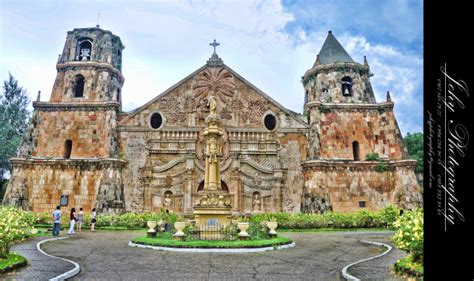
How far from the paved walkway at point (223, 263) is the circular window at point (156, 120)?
1461 cm

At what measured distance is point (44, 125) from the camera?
26406mm

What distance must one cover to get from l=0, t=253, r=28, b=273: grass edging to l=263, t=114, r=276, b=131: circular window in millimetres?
20246

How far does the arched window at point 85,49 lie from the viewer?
28703mm

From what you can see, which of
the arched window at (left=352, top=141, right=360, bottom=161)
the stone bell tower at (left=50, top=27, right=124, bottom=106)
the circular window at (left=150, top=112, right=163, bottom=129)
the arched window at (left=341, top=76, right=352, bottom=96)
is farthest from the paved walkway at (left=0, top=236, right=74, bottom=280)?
the arched window at (left=341, top=76, right=352, bottom=96)

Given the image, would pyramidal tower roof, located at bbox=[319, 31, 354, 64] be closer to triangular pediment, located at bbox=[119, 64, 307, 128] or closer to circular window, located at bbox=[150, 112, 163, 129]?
triangular pediment, located at bbox=[119, 64, 307, 128]

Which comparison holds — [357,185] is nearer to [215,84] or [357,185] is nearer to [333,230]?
[333,230]

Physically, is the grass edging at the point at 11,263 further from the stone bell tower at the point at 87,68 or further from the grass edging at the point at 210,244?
the stone bell tower at the point at 87,68

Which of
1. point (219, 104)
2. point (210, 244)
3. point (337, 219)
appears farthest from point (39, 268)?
point (219, 104)

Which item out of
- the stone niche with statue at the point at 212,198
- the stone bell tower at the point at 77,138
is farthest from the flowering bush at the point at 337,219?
the stone bell tower at the point at 77,138

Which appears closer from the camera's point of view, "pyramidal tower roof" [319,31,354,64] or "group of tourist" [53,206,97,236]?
"group of tourist" [53,206,97,236]

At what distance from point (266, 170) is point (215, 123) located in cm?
940

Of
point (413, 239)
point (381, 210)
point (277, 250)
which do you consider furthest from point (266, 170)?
point (413, 239)

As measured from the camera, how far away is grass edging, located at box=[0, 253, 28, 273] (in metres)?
7.63
